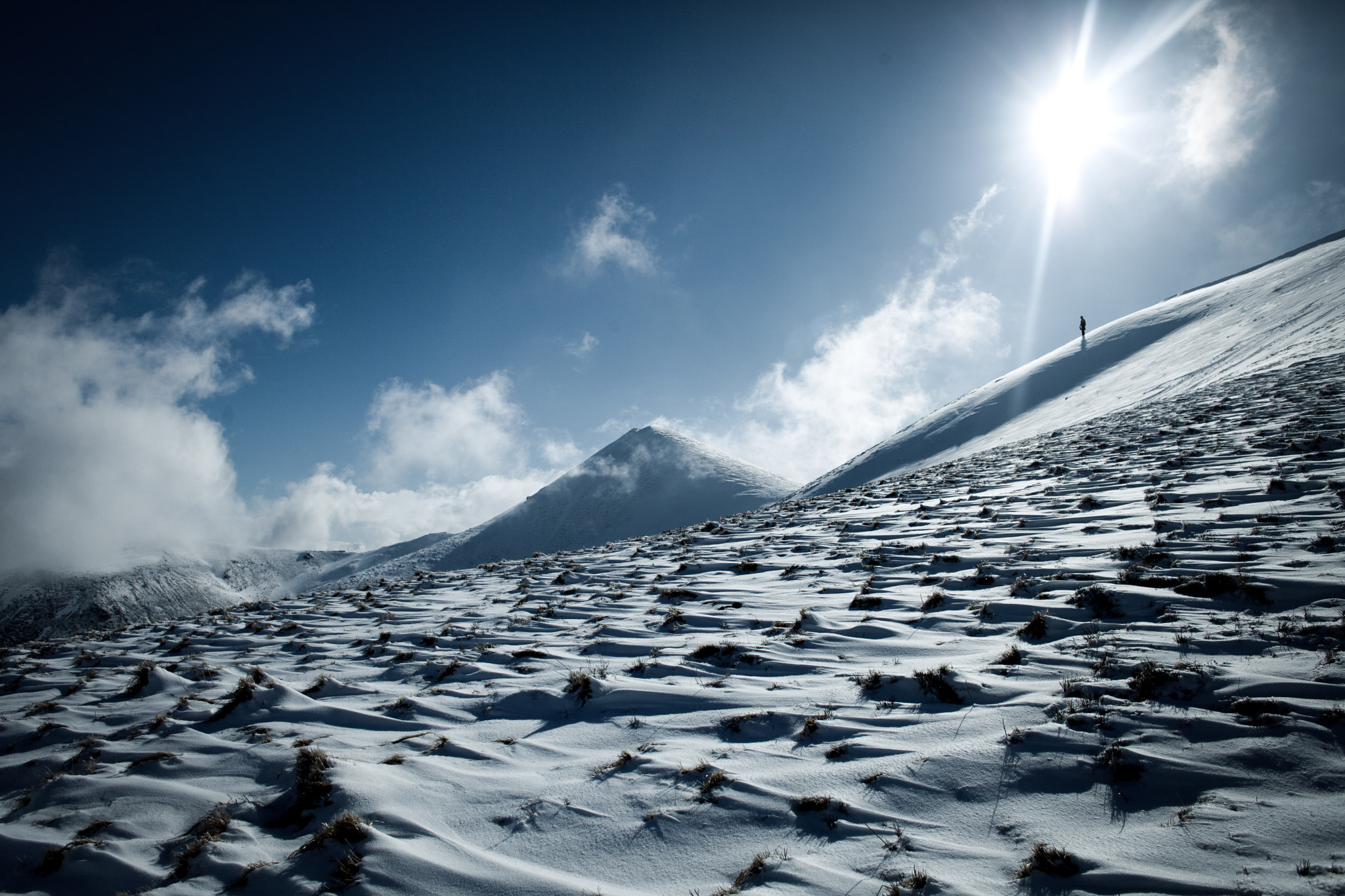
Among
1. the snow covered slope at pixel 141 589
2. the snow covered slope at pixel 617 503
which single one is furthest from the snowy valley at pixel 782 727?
the snow covered slope at pixel 141 589

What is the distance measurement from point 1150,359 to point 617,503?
7959cm

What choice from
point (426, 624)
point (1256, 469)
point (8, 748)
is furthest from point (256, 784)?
point (1256, 469)

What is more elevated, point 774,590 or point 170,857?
point 774,590

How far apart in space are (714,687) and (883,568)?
5.26m

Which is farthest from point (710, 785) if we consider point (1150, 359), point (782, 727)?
point (1150, 359)

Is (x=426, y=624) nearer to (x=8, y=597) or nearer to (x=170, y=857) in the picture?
(x=170, y=857)

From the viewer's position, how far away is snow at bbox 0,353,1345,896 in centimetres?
338

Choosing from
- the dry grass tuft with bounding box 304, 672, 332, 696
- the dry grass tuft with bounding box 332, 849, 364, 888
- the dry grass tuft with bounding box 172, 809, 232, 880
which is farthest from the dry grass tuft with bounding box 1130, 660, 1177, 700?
the dry grass tuft with bounding box 304, 672, 332, 696

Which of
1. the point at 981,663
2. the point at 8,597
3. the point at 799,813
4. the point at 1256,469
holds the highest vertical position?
the point at 1256,469

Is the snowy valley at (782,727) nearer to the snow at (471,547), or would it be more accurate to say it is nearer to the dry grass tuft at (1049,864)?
the dry grass tuft at (1049,864)

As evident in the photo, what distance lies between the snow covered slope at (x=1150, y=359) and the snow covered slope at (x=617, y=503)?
45346mm

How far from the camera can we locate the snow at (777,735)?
3385mm

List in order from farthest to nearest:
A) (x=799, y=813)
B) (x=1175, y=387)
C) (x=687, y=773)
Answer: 1. (x=1175, y=387)
2. (x=687, y=773)
3. (x=799, y=813)

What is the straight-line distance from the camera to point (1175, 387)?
26359mm
